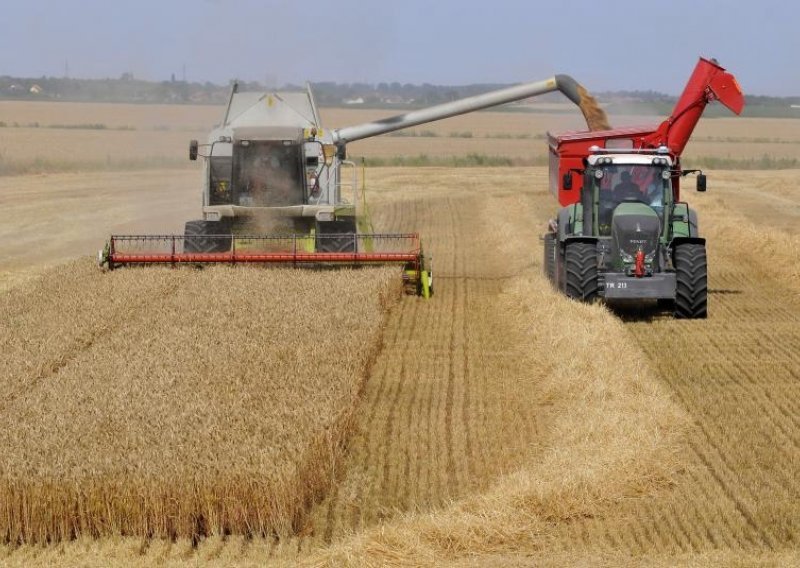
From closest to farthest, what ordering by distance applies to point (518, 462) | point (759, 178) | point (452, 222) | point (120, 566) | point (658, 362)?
point (120, 566) → point (518, 462) → point (658, 362) → point (452, 222) → point (759, 178)

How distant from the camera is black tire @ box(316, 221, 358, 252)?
17.7 m

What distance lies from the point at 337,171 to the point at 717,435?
972 centimetres

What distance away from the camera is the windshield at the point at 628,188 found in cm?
1539

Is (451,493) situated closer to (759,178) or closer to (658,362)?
(658,362)

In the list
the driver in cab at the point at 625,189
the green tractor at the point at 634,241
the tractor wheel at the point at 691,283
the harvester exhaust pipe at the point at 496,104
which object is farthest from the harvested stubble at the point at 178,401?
the harvester exhaust pipe at the point at 496,104

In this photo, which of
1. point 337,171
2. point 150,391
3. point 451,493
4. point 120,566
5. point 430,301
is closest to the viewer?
point 120,566

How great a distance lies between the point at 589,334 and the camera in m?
12.5

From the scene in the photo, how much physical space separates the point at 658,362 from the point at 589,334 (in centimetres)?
71

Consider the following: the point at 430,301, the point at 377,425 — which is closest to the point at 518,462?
the point at 377,425

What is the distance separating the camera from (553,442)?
923 cm

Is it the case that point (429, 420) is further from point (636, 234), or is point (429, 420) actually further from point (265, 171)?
point (265, 171)

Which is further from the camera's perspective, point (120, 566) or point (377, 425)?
point (377, 425)

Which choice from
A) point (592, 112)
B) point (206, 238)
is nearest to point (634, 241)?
point (592, 112)

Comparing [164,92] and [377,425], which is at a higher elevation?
[164,92]
